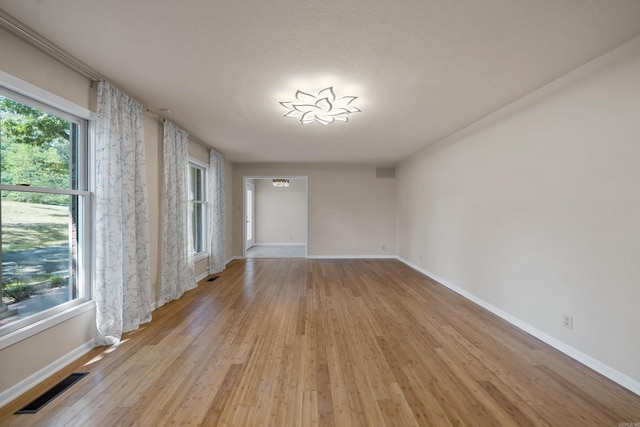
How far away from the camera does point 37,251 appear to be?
7.05 ft

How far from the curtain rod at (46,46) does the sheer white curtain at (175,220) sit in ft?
4.28

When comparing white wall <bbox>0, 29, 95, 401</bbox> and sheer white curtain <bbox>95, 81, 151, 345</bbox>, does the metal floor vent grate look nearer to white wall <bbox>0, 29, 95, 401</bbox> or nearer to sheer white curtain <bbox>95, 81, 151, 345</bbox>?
white wall <bbox>0, 29, 95, 401</bbox>

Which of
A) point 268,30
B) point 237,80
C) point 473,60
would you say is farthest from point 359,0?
point 237,80

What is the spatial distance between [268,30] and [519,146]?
2895mm

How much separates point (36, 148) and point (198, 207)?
3.22m

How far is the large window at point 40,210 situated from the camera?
6.25 ft

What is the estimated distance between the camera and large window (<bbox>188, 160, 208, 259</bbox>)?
5.00 m

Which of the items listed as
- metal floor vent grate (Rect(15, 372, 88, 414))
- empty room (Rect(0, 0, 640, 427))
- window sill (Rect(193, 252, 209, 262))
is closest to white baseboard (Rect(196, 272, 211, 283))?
window sill (Rect(193, 252, 209, 262))

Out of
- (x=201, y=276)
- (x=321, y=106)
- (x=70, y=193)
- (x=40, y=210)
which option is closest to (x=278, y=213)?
(x=201, y=276)

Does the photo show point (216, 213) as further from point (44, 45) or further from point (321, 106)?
point (44, 45)

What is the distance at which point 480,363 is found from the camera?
2.26m

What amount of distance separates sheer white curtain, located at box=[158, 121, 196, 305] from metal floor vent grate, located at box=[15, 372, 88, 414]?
61.2 inches

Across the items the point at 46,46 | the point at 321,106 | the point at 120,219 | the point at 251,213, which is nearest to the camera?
the point at 46,46

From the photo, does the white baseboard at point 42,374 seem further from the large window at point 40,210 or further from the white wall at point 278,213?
the white wall at point 278,213
